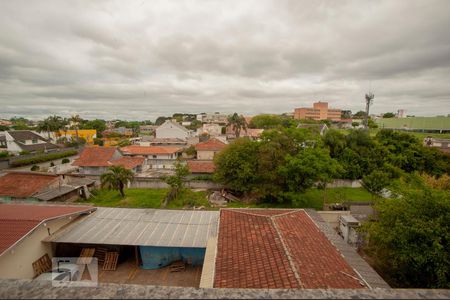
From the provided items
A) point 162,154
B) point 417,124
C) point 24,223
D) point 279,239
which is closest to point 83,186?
point 24,223

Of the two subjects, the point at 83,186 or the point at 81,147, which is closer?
the point at 83,186

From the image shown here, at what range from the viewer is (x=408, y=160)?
90.4 ft

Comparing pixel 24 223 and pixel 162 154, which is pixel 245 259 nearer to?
pixel 24 223

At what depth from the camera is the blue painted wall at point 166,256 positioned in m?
11.5

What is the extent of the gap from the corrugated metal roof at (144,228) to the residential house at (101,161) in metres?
16.0

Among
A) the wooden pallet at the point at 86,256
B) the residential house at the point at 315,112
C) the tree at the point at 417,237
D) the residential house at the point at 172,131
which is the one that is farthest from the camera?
the residential house at the point at 315,112

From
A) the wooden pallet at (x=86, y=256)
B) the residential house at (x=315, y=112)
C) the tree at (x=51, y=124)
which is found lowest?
the wooden pallet at (x=86, y=256)

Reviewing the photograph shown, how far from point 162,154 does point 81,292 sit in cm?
3542

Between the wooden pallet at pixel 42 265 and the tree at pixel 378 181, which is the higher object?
the tree at pixel 378 181

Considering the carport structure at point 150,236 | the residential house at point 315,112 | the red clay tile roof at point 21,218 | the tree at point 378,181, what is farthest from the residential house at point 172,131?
the residential house at point 315,112

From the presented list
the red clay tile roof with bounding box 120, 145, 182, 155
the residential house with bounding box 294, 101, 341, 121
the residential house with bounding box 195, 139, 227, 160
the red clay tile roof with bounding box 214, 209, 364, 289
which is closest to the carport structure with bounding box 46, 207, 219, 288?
the red clay tile roof with bounding box 214, 209, 364, 289

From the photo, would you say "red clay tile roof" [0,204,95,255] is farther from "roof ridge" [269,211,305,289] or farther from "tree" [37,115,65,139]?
"tree" [37,115,65,139]

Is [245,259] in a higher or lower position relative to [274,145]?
lower

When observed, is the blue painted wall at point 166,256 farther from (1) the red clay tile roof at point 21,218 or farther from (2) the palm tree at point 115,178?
(2) the palm tree at point 115,178
